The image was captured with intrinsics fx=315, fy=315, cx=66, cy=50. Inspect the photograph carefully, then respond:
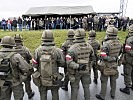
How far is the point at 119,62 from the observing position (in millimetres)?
10430

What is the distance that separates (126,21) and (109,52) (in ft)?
61.6

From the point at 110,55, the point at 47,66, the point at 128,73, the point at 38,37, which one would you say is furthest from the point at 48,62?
the point at 38,37

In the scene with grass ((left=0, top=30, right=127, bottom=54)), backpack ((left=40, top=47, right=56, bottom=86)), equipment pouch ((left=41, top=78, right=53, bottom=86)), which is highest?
backpack ((left=40, top=47, right=56, bottom=86))

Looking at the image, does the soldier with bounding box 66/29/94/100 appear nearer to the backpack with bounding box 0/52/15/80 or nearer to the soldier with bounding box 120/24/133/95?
the soldier with bounding box 120/24/133/95

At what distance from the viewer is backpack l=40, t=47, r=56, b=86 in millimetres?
8716

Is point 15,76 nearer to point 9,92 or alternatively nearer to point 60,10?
point 9,92

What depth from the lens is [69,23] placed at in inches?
1125

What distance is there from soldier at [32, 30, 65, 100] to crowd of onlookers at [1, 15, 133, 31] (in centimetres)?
1826

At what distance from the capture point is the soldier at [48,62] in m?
8.75

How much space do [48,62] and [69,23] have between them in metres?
20.0

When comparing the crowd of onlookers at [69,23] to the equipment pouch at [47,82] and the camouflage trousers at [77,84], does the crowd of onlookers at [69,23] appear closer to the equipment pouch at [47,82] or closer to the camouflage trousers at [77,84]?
the camouflage trousers at [77,84]

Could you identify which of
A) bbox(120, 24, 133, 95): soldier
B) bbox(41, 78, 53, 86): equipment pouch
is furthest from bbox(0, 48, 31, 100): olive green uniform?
bbox(120, 24, 133, 95): soldier

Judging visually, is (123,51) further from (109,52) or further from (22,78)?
(22,78)

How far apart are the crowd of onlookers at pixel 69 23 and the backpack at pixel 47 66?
60.3 feet
